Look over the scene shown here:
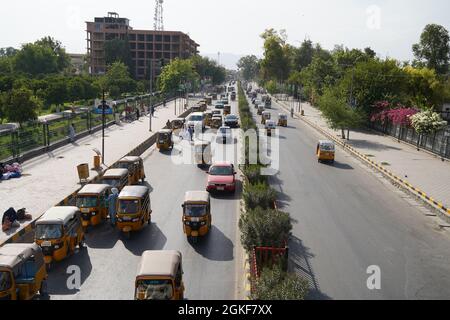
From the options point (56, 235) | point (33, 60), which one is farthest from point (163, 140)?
point (33, 60)

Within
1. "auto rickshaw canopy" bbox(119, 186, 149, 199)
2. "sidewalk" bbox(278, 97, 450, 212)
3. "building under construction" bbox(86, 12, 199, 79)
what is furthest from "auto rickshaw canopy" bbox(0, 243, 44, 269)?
"building under construction" bbox(86, 12, 199, 79)

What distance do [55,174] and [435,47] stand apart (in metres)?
77.0

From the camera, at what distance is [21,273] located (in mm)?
12180

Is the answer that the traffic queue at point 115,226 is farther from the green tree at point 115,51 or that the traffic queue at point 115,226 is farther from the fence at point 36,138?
the green tree at point 115,51

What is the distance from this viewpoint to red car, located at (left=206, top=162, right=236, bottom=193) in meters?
23.7

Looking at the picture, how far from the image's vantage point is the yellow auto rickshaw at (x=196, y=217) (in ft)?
56.2

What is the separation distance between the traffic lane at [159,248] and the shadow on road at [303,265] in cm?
219

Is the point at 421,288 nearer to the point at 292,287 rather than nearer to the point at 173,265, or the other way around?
the point at 292,287

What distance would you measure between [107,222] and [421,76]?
2060 inches

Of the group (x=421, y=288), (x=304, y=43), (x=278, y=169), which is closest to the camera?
(x=421, y=288)

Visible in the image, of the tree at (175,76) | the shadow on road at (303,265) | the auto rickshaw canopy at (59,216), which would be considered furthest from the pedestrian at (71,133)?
the tree at (175,76)

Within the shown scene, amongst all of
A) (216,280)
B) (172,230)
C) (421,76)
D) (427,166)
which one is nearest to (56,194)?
(172,230)

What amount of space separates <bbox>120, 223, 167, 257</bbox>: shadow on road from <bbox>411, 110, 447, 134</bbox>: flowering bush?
91.3 feet

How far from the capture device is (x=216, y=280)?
13969 mm
